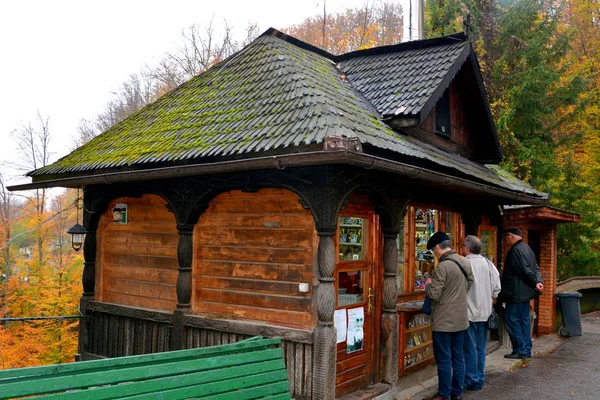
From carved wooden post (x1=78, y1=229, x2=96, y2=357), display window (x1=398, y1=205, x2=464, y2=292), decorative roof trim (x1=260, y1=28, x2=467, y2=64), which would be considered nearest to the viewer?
display window (x1=398, y1=205, x2=464, y2=292)

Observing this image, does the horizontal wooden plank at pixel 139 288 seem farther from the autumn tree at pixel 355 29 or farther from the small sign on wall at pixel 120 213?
the autumn tree at pixel 355 29

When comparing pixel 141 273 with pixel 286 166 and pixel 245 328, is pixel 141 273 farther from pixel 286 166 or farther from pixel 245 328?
pixel 286 166

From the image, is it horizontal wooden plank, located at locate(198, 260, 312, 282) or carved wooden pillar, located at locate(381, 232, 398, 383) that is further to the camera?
carved wooden pillar, located at locate(381, 232, 398, 383)

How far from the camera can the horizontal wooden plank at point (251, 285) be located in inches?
246

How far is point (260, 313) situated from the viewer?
651cm

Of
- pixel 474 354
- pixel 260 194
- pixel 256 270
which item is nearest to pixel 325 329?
pixel 256 270

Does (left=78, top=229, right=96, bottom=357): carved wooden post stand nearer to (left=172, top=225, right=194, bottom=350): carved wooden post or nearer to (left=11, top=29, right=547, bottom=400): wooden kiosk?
(left=11, top=29, right=547, bottom=400): wooden kiosk

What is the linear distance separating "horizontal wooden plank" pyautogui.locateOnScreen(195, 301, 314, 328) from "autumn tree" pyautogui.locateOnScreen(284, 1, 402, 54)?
2025cm

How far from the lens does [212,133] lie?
700cm

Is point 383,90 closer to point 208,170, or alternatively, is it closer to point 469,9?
point 208,170

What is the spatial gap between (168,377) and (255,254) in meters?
2.74

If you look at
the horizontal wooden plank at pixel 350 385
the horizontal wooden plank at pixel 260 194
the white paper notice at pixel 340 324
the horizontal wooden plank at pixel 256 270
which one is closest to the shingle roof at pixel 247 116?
the horizontal wooden plank at pixel 260 194

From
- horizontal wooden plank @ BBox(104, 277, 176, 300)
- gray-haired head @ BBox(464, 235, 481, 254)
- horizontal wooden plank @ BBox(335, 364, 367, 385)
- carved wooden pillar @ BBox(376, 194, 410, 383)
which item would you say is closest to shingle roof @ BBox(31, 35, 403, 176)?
carved wooden pillar @ BBox(376, 194, 410, 383)

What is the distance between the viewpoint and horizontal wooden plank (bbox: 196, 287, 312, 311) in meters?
6.15
